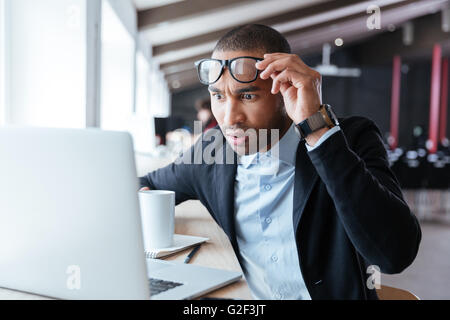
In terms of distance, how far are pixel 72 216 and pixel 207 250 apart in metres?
0.47

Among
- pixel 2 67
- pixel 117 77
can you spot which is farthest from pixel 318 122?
pixel 117 77

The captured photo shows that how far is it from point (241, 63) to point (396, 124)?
1379 cm

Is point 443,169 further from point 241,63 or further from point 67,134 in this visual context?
point 67,134

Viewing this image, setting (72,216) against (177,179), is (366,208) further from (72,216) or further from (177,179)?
(177,179)

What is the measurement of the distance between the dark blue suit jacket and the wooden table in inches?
2.1

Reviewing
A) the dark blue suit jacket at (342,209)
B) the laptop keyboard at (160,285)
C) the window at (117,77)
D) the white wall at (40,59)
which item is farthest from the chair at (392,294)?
the window at (117,77)

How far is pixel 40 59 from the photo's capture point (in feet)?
8.32

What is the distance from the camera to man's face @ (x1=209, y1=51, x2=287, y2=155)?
3.62 ft

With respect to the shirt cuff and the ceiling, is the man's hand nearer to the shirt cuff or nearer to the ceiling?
the shirt cuff

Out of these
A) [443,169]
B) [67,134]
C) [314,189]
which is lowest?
[443,169]

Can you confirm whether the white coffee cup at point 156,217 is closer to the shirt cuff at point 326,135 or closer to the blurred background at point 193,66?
the shirt cuff at point 326,135

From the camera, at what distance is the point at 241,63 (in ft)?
3.55

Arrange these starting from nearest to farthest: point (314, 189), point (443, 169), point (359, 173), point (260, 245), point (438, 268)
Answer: point (359, 173) → point (314, 189) → point (260, 245) → point (438, 268) → point (443, 169)

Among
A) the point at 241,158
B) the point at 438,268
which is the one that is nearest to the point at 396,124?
Answer: the point at 438,268
